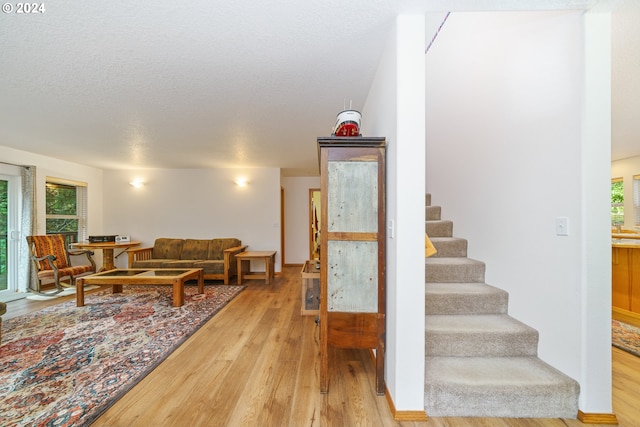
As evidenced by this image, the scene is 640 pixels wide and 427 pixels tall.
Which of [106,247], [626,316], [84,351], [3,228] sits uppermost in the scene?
[3,228]

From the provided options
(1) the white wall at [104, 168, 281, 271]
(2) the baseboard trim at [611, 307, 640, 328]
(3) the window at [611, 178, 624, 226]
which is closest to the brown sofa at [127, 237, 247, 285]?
(1) the white wall at [104, 168, 281, 271]

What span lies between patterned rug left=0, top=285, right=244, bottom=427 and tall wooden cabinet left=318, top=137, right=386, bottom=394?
1531mm

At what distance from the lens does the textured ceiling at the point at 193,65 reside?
1447 mm

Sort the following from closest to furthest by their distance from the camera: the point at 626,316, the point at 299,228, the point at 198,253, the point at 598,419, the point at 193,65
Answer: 1. the point at 598,419
2. the point at 193,65
3. the point at 626,316
4. the point at 198,253
5. the point at 299,228

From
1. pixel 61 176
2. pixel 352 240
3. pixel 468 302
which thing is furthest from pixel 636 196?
pixel 61 176

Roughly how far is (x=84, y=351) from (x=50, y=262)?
2650 mm

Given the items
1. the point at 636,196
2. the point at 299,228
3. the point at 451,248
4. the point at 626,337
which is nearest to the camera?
the point at 626,337

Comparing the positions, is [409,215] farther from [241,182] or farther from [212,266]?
[241,182]

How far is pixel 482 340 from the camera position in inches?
69.1

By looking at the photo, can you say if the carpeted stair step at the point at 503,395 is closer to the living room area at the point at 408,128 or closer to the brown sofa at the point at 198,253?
the living room area at the point at 408,128

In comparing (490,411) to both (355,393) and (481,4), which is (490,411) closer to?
(355,393)

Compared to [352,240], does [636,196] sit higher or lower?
higher

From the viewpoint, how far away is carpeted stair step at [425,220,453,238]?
2.86 m

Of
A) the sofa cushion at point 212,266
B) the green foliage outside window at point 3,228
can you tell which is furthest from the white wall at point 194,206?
the green foliage outside window at point 3,228
